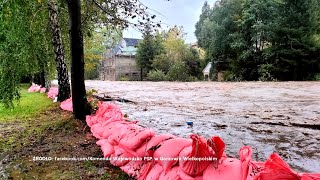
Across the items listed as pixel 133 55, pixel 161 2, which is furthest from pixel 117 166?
pixel 133 55

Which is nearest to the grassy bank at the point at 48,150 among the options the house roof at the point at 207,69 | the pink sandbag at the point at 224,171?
the pink sandbag at the point at 224,171

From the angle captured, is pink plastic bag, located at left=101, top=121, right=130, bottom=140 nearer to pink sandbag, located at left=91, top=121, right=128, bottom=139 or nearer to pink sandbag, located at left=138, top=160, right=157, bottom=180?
pink sandbag, located at left=91, top=121, right=128, bottom=139

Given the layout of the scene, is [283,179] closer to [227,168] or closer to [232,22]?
[227,168]

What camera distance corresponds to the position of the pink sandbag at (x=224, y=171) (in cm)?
210

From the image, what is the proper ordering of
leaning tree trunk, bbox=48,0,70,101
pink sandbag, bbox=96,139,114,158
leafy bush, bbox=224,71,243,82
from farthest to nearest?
leafy bush, bbox=224,71,243,82 → leaning tree trunk, bbox=48,0,70,101 → pink sandbag, bbox=96,139,114,158

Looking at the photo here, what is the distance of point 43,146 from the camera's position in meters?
3.97

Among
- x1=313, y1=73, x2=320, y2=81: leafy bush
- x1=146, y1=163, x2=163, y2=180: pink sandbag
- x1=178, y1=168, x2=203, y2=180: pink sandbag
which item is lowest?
x1=146, y1=163, x2=163, y2=180: pink sandbag

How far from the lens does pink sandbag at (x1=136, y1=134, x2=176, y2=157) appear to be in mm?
2799

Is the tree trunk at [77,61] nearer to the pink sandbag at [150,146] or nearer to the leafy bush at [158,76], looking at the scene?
the pink sandbag at [150,146]

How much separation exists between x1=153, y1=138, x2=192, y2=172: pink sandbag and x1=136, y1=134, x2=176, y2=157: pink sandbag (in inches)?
2.4

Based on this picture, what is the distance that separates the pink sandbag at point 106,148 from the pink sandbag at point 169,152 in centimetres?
85

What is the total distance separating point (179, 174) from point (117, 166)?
39.0 inches

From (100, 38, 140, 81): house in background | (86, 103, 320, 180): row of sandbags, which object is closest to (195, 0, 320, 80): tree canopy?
(100, 38, 140, 81): house in background

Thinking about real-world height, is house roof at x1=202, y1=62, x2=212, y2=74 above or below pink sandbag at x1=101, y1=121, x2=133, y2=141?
above
